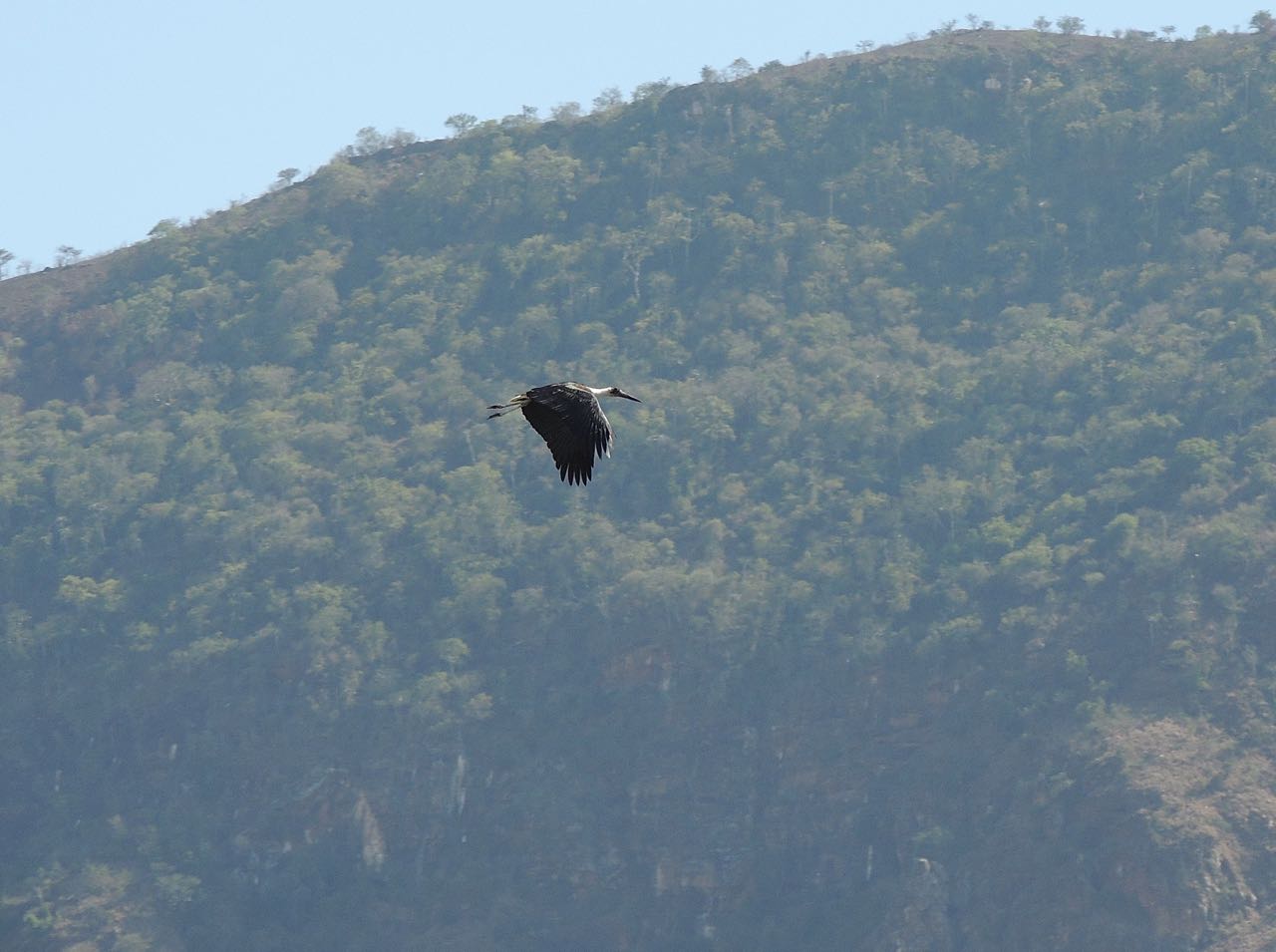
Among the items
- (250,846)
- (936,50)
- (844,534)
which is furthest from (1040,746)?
(936,50)

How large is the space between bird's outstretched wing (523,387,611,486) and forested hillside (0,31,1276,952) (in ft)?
125

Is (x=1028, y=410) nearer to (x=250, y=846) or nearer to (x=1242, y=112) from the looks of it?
(x=1242, y=112)

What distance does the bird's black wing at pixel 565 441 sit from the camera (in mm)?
17469

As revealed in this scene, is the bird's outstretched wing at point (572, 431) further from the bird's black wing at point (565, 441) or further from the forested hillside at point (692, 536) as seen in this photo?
the forested hillside at point (692, 536)

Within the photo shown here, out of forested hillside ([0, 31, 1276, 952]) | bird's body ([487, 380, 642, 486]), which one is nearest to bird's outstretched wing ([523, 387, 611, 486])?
bird's body ([487, 380, 642, 486])

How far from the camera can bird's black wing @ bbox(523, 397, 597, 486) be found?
57.3 feet

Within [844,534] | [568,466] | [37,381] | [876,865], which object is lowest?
[876,865]

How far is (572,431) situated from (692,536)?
50937 mm

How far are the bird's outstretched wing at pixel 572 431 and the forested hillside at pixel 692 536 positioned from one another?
38.0 meters

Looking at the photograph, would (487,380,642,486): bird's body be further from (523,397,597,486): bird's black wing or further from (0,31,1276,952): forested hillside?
(0,31,1276,952): forested hillside

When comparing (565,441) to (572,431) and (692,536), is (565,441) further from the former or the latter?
(692,536)

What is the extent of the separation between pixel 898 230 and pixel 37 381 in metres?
32.0

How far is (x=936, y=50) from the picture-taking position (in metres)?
86.7

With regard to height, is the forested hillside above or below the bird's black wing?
below
